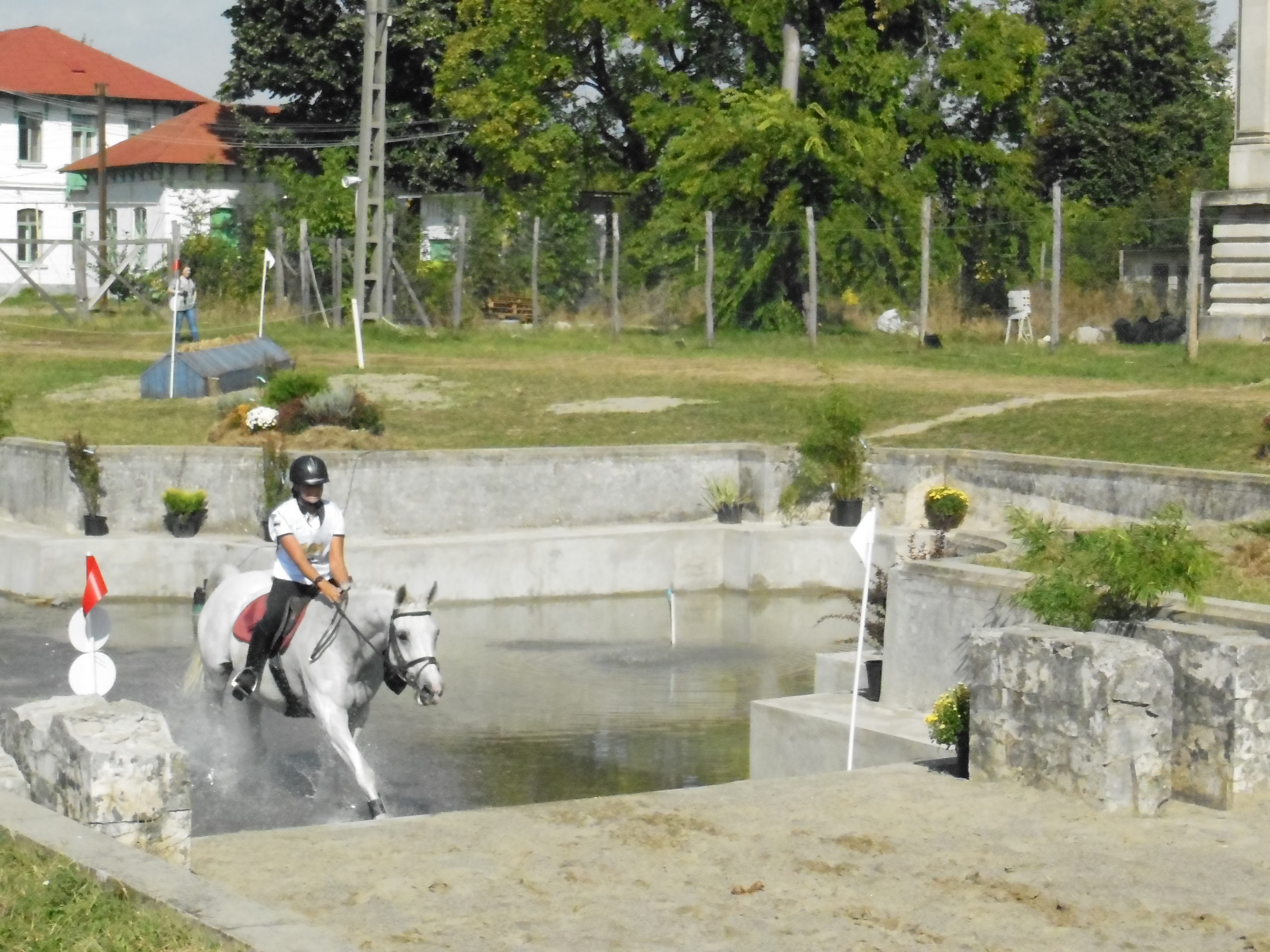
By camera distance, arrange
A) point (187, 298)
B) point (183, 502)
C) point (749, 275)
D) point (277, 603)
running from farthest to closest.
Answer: point (749, 275)
point (187, 298)
point (183, 502)
point (277, 603)

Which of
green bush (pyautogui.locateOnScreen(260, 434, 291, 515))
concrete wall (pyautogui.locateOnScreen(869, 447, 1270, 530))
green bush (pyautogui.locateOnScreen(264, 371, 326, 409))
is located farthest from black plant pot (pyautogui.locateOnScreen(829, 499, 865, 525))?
green bush (pyautogui.locateOnScreen(264, 371, 326, 409))

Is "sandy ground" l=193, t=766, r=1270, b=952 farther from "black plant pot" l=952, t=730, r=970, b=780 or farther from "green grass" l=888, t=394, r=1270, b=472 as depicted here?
"green grass" l=888, t=394, r=1270, b=472

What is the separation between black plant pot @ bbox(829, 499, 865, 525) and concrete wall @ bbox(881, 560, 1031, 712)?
25.8 ft

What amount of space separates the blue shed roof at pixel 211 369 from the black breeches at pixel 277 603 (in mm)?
16010

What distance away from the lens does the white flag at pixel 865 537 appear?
498 inches

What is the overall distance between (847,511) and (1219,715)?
12540 millimetres

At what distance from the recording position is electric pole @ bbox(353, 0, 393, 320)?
38031 millimetres

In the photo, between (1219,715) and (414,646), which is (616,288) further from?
(1219,715)

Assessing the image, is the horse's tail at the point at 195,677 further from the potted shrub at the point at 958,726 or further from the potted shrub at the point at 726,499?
the potted shrub at the point at 726,499

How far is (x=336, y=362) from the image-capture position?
107 ft

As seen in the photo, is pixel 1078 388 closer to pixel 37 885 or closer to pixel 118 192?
pixel 37 885

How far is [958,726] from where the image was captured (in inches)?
423

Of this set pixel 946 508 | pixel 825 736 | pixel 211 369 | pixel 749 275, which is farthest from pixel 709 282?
pixel 825 736

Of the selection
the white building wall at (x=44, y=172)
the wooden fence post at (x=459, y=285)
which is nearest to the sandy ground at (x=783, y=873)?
the wooden fence post at (x=459, y=285)
